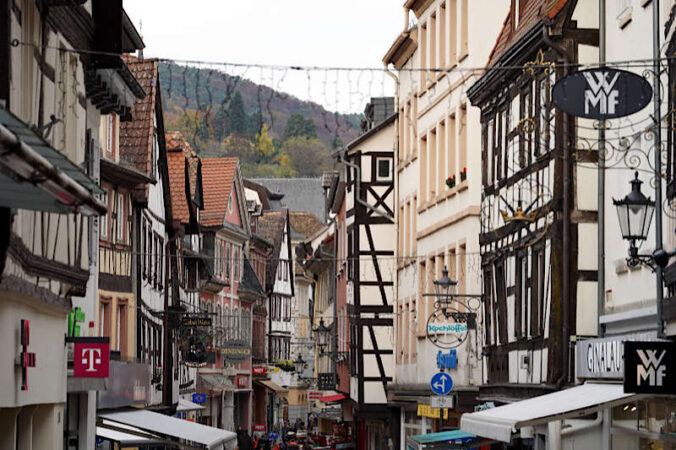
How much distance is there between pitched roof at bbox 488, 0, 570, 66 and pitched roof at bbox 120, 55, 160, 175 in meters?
8.48

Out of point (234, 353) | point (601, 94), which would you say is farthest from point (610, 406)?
point (234, 353)

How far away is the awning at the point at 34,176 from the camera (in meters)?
7.84

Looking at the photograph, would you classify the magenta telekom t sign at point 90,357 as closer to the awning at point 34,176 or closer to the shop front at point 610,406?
the shop front at point 610,406

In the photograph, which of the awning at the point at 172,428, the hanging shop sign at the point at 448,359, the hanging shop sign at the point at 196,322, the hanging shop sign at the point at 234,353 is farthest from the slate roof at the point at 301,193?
the awning at the point at 172,428

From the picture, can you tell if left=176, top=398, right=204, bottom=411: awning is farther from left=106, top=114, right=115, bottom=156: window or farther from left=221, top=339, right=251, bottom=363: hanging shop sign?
left=106, top=114, right=115, bottom=156: window

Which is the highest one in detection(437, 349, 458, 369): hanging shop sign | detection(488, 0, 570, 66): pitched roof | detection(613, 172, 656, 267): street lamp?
detection(488, 0, 570, 66): pitched roof

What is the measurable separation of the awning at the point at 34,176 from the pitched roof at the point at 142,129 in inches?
928

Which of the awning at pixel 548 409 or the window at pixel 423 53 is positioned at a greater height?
the window at pixel 423 53

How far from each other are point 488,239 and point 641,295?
10.2 m

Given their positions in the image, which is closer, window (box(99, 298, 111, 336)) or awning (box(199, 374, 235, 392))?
window (box(99, 298, 111, 336))

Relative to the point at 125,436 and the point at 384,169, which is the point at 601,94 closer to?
the point at 125,436

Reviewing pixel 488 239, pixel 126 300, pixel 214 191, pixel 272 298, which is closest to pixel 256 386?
pixel 272 298

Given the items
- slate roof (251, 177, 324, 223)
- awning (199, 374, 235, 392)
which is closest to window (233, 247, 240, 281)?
awning (199, 374, 235, 392)

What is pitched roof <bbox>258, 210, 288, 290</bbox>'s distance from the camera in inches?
3383
